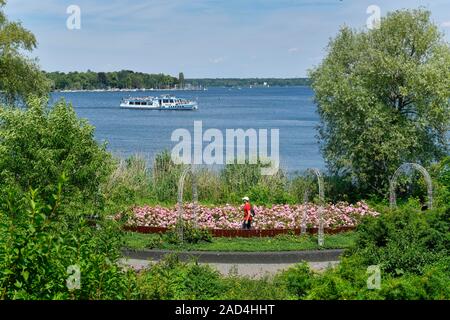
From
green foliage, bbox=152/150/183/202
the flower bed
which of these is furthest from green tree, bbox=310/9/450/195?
green foliage, bbox=152/150/183/202

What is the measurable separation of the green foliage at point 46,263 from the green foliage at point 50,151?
24.0ft

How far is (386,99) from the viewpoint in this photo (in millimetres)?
28578

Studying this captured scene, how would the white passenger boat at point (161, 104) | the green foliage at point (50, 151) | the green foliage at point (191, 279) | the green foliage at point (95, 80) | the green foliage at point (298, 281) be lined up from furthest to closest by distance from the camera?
the white passenger boat at point (161, 104)
the green foliage at point (95, 80)
the green foliage at point (50, 151)
the green foliage at point (298, 281)
the green foliage at point (191, 279)

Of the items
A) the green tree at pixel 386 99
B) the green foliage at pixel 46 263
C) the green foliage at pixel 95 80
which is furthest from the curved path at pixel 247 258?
the green foliage at pixel 95 80

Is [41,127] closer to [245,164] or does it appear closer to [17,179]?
[17,179]

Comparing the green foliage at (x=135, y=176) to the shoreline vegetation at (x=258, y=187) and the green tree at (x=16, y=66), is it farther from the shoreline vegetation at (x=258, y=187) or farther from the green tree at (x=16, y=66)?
the green tree at (x=16, y=66)

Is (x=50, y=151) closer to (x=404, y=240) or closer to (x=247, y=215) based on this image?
(x=404, y=240)

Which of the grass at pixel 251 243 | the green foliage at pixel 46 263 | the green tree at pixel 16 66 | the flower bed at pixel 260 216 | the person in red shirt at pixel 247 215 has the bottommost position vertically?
the grass at pixel 251 243

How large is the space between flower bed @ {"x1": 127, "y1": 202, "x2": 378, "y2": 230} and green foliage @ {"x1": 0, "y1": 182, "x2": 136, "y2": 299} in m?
13.3

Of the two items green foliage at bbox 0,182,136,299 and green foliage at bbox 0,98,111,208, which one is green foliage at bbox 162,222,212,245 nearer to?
green foliage at bbox 0,98,111,208

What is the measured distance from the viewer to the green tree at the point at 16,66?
31688mm

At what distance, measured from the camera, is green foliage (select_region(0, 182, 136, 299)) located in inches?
261

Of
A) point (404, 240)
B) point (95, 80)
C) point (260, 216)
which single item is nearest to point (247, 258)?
point (260, 216)
